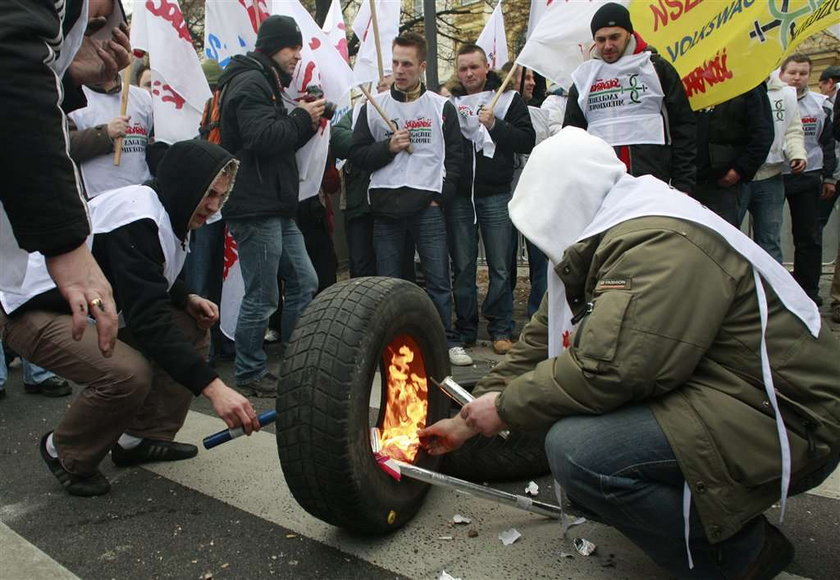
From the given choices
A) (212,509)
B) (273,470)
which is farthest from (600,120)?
(212,509)

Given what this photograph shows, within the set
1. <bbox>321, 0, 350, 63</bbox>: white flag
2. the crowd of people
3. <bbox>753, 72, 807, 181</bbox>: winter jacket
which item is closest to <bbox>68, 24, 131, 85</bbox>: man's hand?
the crowd of people

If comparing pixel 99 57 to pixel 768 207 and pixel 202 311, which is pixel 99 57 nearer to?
pixel 202 311

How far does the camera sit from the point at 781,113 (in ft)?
18.9

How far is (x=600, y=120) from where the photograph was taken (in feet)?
14.6

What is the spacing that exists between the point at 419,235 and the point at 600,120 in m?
1.42

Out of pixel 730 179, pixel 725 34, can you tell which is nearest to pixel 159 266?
pixel 725 34

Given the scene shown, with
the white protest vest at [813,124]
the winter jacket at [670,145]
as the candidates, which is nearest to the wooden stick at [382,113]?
the winter jacket at [670,145]

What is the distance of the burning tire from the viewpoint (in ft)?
6.94

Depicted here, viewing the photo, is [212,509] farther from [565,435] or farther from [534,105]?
[534,105]

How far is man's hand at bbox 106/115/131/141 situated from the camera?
48.9 inches

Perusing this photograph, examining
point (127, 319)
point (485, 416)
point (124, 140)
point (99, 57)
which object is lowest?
point (485, 416)

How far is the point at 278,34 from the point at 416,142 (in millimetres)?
1162

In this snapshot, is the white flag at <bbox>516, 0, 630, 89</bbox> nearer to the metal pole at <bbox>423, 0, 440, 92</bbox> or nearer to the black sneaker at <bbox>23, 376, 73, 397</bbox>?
the metal pole at <bbox>423, 0, 440, 92</bbox>

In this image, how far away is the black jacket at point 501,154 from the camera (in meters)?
5.18
